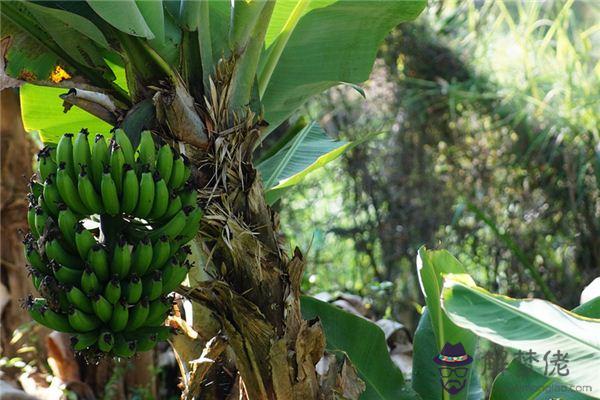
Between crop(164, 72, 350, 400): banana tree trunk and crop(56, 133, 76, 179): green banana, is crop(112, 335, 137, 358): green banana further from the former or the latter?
crop(56, 133, 76, 179): green banana

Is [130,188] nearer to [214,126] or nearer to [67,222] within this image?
[67,222]

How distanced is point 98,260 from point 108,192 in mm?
134

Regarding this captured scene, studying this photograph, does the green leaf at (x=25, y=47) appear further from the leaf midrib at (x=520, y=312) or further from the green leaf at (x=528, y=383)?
the green leaf at (x=528, y=383)

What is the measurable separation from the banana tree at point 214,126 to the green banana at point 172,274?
0.17m

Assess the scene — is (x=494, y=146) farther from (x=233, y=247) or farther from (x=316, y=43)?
(x=233, y=247)

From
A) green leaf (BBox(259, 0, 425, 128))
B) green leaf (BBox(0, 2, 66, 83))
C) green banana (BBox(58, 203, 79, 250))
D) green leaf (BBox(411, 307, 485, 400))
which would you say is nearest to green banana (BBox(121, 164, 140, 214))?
green banana (BBox(58, 203, 79, 250))

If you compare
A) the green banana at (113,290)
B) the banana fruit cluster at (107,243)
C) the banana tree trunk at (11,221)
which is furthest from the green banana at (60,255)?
the banana tree trunk at (11,221)

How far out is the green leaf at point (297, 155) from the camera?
2049 millimetres

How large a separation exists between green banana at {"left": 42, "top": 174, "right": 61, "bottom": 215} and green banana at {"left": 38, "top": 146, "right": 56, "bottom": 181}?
0.16ft

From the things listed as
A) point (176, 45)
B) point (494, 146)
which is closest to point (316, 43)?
point (176, 45)

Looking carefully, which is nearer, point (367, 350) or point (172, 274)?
point (172, 274)

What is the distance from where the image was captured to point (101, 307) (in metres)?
1.38

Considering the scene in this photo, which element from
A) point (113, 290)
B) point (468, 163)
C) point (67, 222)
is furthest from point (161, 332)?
point (468, 163)

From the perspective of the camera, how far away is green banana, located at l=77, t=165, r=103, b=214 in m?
1.40
